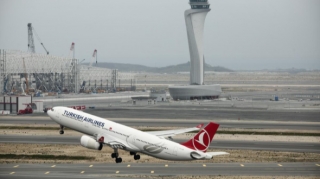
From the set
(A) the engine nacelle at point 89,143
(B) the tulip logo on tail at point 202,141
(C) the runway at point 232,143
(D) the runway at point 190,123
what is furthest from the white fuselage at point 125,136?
(D) the runway at point 190,123

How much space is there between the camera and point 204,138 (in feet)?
236

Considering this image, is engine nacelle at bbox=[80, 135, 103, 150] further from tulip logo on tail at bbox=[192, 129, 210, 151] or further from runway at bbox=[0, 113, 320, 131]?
runway at bbox=[0, 113, 320, 131]

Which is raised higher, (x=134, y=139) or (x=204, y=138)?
(x=204, y=138)

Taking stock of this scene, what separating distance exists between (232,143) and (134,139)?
30011mm

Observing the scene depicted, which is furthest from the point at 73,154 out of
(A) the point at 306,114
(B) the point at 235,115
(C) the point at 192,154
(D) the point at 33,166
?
(A) the point at 306,114

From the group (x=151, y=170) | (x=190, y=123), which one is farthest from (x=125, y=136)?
(x=190, y=123)

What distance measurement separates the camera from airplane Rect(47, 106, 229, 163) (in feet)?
237

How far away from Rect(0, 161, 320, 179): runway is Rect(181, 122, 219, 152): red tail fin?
17.2 ft

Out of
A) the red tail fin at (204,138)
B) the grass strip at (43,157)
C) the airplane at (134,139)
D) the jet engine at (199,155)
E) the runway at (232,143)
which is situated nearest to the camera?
the jet engine at (199,155)

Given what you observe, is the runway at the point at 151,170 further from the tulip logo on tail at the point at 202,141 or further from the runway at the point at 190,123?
the runway at the point at 190,123

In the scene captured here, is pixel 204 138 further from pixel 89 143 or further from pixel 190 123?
pixel 190 123

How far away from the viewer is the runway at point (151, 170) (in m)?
75.4

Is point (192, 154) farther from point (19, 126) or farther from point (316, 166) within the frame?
point (19, 126)

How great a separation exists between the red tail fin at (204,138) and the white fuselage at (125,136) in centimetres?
84
